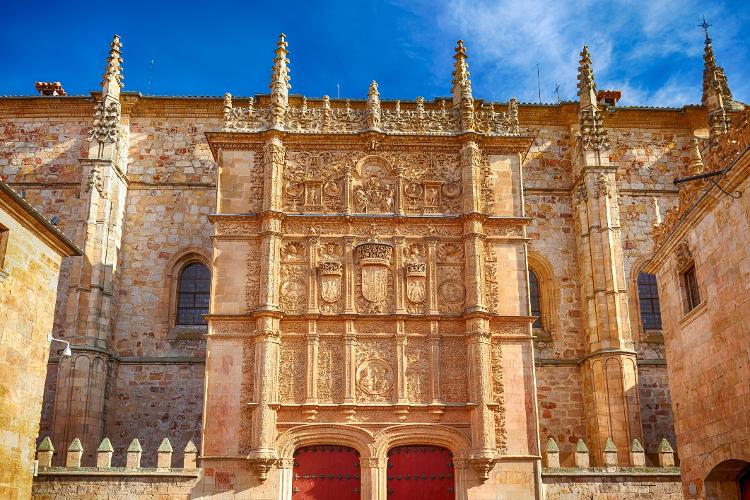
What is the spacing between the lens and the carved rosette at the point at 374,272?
20766mm

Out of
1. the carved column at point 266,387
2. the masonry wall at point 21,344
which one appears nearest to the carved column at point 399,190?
the carved column at point 266,387

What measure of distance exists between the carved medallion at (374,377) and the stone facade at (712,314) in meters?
6.58

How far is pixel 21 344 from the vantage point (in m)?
16.0

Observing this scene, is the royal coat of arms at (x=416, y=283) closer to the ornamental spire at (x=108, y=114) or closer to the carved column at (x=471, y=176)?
the carved column at (x=471, y=176)

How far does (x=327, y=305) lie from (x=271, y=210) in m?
2.81

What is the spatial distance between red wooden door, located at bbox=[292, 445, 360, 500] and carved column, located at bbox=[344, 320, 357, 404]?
4.12 ft

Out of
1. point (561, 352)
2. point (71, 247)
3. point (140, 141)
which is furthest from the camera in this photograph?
point (140, 141)

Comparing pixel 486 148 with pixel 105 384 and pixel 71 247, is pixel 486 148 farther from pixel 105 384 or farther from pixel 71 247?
pixel 105 384

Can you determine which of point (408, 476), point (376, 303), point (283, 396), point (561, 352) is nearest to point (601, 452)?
point (561, 352)

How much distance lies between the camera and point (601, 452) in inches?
878

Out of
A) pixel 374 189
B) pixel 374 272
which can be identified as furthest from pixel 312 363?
pixel 374 189

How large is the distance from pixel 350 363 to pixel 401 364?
1.25 metres

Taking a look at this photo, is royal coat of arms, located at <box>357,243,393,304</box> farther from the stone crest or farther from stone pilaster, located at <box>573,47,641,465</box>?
stone pilaster, located at <box>573,47,641,465</box>

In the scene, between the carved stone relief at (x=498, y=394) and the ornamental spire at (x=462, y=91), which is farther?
the ornamental spire at (x=462, y=91)
